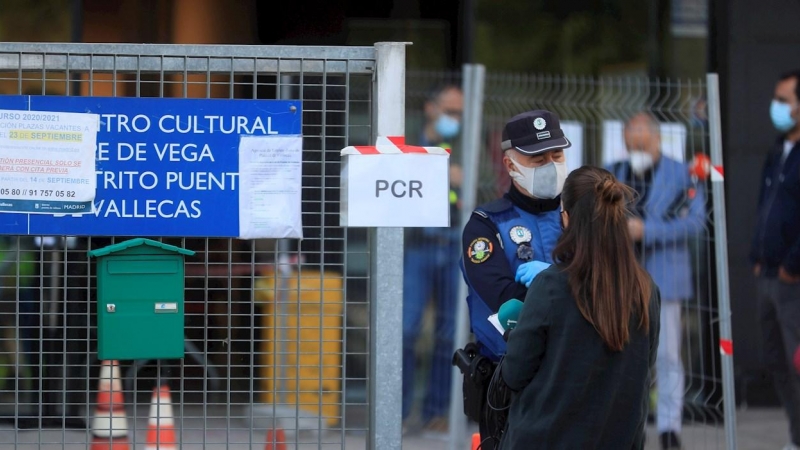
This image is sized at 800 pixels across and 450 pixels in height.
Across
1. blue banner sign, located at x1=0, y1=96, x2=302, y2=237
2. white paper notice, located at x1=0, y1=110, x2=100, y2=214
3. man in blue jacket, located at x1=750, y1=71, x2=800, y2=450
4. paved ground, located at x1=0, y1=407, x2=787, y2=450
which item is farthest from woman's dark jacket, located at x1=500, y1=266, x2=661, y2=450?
man in blue jacket, located at x1=750, y1=71, x2=800, y2=450

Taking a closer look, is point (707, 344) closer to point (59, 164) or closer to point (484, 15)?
point (484, 15)

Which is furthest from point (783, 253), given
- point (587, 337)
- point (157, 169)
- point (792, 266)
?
point (157, 169)

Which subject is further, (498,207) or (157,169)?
(498,207)

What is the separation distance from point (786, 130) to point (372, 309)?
5019 millimetres

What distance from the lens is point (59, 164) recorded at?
4367mm

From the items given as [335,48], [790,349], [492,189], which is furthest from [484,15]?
[335,48]

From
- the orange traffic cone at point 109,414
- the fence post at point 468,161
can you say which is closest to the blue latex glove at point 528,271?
the orange traffic cone at point 109,414

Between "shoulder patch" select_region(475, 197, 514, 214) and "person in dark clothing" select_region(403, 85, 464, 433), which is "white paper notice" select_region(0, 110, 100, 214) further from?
"person in dark clothing" select_region(403, 85, 464, 433)

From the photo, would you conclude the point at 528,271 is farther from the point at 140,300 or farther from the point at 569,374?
the point at 140,300

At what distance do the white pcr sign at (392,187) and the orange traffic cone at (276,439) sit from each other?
2.96ft

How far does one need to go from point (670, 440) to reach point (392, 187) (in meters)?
3.74

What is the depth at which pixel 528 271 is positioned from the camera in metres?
4.20

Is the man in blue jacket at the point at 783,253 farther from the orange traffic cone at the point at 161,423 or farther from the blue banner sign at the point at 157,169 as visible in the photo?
the blue banner sign at the point at 157,169

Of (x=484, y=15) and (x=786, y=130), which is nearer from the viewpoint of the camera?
(x=786, y=130)
